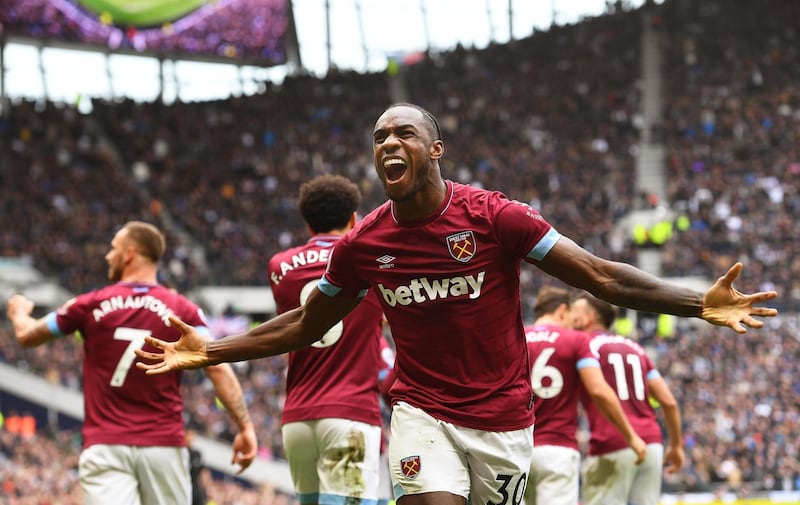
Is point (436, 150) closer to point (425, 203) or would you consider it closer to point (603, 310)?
point (425, 203)

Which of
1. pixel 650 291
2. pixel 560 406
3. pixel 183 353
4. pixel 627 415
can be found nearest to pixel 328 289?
pixel 183 353

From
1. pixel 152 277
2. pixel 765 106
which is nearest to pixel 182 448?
pixel 152 277

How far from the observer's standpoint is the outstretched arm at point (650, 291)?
3.83 m

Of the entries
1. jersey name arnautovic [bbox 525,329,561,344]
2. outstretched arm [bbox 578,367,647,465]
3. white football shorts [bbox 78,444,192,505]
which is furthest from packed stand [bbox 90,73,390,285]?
white football shorts [bbox 78,444,192,505]

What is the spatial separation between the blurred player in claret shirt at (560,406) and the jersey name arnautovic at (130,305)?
2.37 m

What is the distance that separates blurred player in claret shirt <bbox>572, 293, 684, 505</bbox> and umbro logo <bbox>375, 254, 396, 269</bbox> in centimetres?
344

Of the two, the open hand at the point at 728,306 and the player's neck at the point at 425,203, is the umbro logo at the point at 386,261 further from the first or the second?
the open hand at the point at 728,306

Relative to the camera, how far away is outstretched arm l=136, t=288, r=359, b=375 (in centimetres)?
443

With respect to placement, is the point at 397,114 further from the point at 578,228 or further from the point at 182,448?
the point at 578,228

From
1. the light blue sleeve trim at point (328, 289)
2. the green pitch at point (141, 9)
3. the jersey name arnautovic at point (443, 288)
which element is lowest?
the jersey name arnautovic at point (443, 288)

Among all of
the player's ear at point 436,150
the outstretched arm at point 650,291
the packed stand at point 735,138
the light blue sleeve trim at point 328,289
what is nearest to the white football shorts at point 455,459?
the light blue sleeve trim at point 328,289

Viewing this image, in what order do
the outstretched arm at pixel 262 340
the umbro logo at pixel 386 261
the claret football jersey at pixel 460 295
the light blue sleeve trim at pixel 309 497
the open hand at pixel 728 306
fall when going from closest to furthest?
the open hand at pixel 728 306, the claret football jersey at pixel 460 295, the umbro logo at pixel 386 261, the outstretched arm at pixel 262 340, the light blue sleeve trim at pixel 309 497

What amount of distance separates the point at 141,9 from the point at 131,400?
30.2 m

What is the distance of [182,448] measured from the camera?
6.03m
